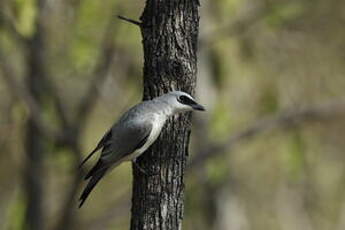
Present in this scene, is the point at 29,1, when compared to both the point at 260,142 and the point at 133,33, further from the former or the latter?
the point at 260,142

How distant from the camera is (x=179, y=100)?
18.2 ft

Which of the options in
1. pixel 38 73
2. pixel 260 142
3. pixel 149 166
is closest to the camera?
pixel 149 166

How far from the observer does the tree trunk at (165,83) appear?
5488 mm

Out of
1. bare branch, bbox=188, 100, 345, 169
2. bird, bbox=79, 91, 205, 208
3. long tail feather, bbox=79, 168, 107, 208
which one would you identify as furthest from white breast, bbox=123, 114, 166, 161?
bare branch, bbox=188, 100, 345, 169

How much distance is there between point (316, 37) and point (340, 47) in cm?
36

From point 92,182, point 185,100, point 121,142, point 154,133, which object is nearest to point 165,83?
point 185,100

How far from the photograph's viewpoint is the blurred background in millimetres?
10875

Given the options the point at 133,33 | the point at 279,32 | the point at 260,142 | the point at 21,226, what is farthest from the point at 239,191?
the point at 21,226

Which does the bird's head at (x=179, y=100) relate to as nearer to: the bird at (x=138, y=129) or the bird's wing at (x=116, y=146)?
the bird at (x=138, y=129)

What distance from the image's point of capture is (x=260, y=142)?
13633 millimetres

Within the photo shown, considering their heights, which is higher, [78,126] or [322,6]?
[322,6]

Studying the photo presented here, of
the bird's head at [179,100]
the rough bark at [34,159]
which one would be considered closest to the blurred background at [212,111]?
the rough bark at [34,159]

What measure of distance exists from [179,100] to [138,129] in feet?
1.21

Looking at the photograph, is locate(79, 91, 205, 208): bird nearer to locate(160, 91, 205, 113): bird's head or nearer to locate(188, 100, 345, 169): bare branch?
locate(160, 91, 205, 113): bird's head
